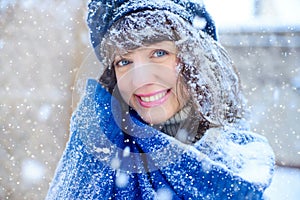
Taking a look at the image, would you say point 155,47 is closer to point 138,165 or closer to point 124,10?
point 124,10

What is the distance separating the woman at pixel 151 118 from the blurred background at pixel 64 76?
2.10 ft

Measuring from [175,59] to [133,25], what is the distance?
0.10 m

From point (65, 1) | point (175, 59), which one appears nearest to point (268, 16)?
point (65, 1)

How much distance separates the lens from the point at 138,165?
72 cm

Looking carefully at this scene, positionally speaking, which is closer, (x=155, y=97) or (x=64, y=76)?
(x=155, y=97)

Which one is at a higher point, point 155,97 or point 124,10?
point 124,10

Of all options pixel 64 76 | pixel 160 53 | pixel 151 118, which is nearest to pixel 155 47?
pixel 160 53

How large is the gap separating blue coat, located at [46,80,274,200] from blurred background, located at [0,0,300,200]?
2.12ft

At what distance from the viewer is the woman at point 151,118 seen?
2.29 feet

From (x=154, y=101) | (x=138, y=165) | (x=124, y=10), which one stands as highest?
(x=124, y=10)

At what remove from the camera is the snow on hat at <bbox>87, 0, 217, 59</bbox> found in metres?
0.69

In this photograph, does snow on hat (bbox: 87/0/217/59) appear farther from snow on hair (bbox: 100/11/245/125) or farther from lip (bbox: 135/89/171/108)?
lip (bbox: 135/89/171/108)

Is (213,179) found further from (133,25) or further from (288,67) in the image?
(288,67)

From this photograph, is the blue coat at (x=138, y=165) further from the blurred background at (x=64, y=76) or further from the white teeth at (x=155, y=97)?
the blurred background at (x=64, y=76)
